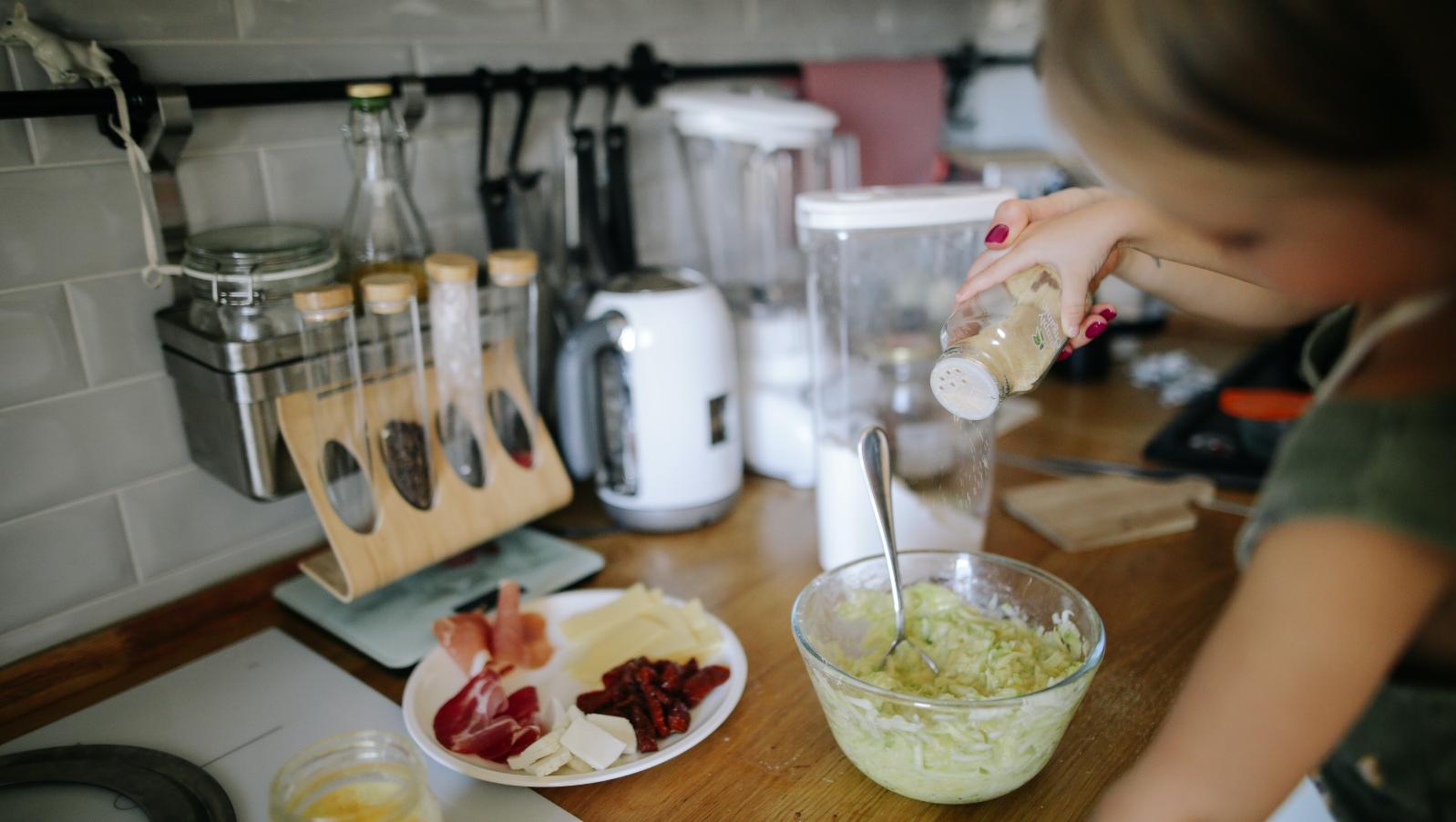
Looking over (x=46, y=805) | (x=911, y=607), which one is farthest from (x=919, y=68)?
(x=46, y=805)

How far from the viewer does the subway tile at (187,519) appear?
3.01ft

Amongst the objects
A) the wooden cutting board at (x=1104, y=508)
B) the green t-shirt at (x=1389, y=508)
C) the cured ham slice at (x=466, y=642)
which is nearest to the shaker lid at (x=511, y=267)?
the cured ham slice at (x=466, y=642)

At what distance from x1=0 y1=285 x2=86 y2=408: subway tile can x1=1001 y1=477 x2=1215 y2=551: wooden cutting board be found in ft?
3.00

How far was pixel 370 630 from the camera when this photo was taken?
2.91 feet

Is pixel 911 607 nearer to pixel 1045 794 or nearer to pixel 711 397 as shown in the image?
pixel 1045 794

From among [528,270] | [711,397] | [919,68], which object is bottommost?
[711,397]

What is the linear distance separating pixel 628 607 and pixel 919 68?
1.08 meters

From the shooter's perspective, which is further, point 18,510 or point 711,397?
point 711,397

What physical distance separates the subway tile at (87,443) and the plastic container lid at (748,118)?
64cm

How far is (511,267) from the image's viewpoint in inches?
37.4

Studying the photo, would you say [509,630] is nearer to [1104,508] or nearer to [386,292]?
[386,292]

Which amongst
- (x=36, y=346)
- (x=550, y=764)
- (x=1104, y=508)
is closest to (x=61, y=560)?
(x=36, y=346)

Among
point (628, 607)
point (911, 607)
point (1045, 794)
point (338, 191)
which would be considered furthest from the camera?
point (338, 191)

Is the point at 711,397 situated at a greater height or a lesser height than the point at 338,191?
lesser
